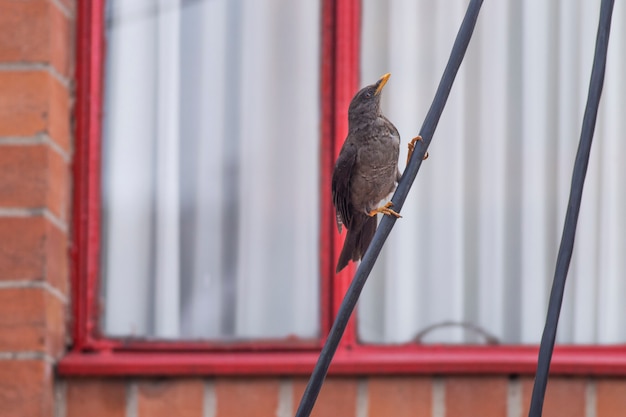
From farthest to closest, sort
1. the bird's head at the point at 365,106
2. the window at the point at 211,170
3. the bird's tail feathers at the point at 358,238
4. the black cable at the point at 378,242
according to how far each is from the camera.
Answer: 1. the window at the point at 211,170
2. the bird's head at the point at 365,106
3. the bird's tail feathers at the point at 358,238
4. the black cable at the point at 378,242

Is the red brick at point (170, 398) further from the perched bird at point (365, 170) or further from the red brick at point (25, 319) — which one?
the perched bird at point (365, 170)

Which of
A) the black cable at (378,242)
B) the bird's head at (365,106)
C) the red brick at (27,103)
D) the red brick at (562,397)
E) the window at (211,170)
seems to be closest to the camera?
the black cable at (378,242)

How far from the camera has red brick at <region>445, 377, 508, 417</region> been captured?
12.3 feet

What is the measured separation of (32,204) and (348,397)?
96cm

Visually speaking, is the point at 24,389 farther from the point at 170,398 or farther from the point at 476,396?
the point at 476,396

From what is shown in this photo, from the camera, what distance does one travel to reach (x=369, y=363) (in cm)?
380

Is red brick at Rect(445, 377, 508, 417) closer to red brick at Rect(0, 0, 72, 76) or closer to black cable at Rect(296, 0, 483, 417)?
red brick at Rect(0, 0, 72, 76)

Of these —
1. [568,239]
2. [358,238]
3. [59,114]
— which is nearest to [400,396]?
[358,238]

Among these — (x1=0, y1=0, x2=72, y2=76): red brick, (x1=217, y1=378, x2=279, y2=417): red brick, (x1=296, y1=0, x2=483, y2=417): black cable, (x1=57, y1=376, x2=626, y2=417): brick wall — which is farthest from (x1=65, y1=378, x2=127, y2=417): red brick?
(x1=296, y1=0, x2=483, y2=417): black cable

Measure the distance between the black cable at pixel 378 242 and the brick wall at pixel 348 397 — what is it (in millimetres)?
1898

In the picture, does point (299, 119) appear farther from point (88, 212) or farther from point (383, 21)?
point (88, 212)

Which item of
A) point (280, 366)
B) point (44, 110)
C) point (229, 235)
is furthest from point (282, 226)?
point (44, 110)

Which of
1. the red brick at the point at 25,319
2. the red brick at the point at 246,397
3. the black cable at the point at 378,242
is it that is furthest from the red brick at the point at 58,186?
the black cable at the point at 378,242

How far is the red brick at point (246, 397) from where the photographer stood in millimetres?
3789
